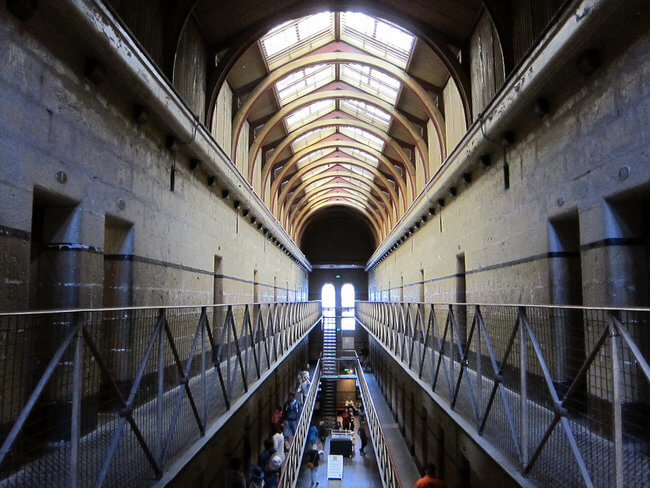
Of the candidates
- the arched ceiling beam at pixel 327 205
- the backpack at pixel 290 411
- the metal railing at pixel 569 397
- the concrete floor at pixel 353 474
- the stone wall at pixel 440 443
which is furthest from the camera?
the arched ceiling beam at pixel 327 205

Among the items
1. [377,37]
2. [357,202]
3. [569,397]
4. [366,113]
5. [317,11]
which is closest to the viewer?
[569,397]

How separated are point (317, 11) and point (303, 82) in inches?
182

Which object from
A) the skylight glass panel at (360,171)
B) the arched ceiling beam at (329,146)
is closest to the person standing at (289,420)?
the arched ceiling beam at (329,146)

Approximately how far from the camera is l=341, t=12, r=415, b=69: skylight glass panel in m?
10.0

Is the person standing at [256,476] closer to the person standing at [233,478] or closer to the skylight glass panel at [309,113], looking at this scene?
the person standing at [233,478]

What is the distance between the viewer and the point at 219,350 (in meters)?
4.42

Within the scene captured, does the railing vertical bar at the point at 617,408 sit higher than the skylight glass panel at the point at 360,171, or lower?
lower

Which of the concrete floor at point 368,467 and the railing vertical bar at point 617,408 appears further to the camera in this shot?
the concrete floor at point 368,467

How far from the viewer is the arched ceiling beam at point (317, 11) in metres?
8.27

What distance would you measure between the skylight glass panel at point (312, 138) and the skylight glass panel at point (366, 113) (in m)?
1.83

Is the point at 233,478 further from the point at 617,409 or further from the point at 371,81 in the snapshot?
the point at 371,81

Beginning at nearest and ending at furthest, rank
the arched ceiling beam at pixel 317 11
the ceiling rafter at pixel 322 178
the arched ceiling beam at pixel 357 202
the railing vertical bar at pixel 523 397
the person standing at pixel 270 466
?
the railing vertical bar at pixel 523 397, the person standing at pixel 270 466, the arched ceiling beam at pixel 317 11, the ceiling rafter at pixel 322 178, the arched ceiling beam at pixel 357 202

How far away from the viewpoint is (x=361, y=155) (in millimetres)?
19328

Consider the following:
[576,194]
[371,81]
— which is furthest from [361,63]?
[576,194]
